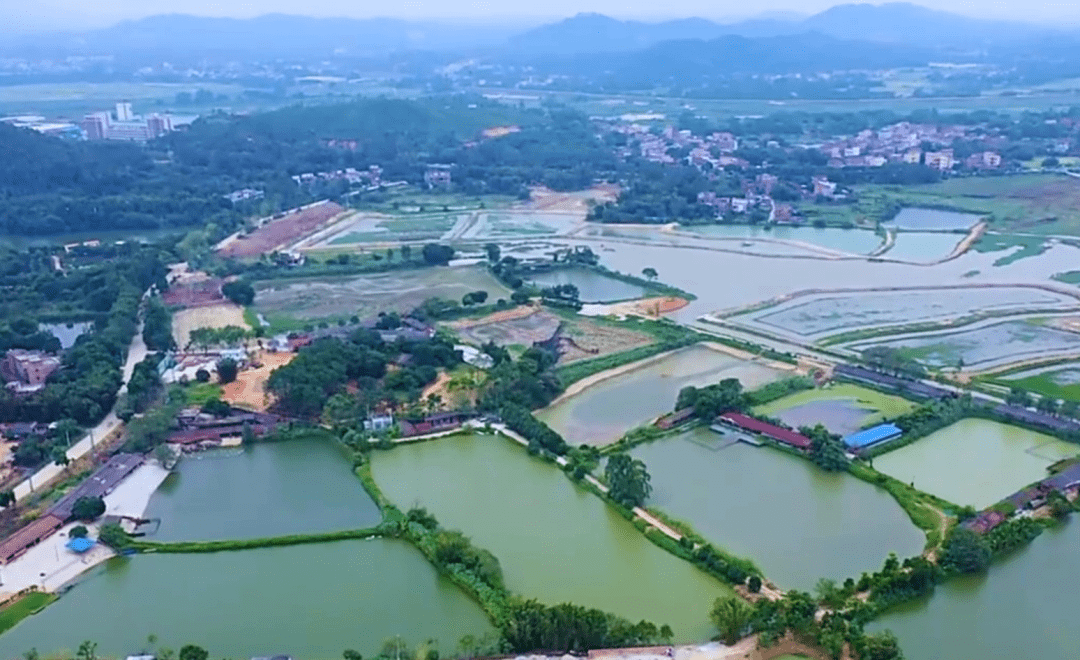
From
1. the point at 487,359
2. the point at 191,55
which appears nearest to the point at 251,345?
the point at 487,359

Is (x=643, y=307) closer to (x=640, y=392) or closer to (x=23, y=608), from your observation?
(x=640, y=392)

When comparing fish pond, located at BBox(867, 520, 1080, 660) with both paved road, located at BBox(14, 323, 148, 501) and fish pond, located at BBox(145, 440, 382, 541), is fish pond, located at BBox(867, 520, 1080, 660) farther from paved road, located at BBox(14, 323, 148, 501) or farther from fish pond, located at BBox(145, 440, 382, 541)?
paved road, located at BBox(14, 323, 148, 501)

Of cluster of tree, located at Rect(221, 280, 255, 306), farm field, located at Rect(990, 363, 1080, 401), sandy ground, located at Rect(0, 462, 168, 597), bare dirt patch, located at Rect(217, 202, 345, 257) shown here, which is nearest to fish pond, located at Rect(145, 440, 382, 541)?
sandy ground, located at Rect(0, 462, 168, 597)

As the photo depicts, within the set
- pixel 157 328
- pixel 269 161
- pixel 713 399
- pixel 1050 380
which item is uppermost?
pixel 713 399

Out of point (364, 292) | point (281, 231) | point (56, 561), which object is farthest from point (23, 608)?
point (281, 231)

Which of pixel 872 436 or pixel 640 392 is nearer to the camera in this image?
pixel 872 436

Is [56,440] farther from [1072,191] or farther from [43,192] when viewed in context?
[1072,191]
